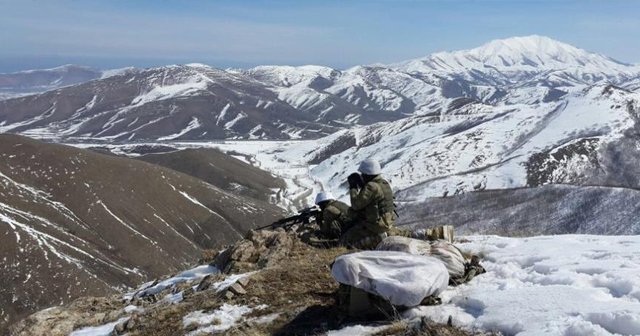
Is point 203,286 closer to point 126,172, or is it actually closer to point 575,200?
point 575,200

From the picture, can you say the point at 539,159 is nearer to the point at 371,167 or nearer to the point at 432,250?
the point at 371,167

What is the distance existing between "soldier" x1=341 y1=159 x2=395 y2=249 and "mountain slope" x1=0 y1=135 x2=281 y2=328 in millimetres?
88490

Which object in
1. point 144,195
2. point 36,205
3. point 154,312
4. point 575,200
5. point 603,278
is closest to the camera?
point 603,278

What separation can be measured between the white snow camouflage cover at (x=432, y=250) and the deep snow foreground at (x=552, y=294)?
17.2 inches

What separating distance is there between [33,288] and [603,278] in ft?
352

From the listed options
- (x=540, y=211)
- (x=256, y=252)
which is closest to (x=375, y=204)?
(x=256, y=252)

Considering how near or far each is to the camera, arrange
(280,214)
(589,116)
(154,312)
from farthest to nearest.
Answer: (589,116) < (280,214) < (154,312)

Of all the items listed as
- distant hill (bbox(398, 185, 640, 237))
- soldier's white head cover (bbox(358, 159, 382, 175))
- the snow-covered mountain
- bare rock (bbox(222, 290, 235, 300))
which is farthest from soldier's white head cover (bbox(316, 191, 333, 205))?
the snow-covered mountain

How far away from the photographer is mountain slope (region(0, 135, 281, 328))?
3994 inches

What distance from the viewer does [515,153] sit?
562 feet

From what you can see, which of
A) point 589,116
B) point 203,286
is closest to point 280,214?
point 589,116

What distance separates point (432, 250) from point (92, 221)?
131852 millimetres

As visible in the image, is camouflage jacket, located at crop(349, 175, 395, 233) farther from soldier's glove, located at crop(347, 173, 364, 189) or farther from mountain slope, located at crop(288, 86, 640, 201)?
mountain slope, located at crop(288, 86, 640, 201)

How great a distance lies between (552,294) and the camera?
9.35 metres
